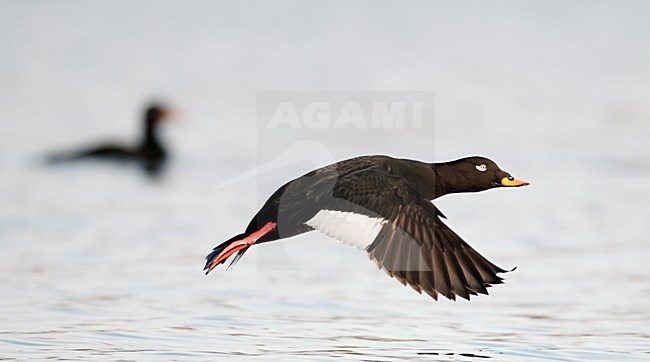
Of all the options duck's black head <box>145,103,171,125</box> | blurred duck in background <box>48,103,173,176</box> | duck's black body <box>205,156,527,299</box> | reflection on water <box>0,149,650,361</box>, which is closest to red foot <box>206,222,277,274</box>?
duck's black body <box>205,156,527,299</box>

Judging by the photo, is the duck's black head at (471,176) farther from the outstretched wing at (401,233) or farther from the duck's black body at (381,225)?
the outstretched wing at (401,233)

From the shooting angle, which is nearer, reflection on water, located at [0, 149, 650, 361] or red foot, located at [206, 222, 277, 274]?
reflection on water, located at [0, 149, 650, 361]

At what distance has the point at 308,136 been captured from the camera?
14.5m

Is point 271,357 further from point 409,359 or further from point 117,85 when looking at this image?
point 117,85

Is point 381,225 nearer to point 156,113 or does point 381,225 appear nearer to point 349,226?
point 349,226

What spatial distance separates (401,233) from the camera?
6.54 m

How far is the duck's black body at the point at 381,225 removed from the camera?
6320 mm

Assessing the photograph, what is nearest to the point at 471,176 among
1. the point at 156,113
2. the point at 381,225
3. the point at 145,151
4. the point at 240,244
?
the point at 381,225

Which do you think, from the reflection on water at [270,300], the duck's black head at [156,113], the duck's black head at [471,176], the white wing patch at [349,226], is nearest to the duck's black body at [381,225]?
the white wing patch at [349,226]

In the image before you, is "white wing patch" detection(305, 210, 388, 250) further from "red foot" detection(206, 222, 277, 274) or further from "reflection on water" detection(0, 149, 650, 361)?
"reflection on water" detection(0, 149, 650, 361)

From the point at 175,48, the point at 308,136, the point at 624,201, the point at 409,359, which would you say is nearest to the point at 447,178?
the point at 409,359

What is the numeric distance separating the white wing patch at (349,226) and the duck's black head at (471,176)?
1.21 meters

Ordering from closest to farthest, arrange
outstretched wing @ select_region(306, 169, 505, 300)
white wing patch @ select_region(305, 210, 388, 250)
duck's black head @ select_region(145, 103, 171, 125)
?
outstretched wing @ select_region(306, 169, 505, 300)
white wing patch @ select_region(305, 210, 388, 250)
duck's black head @ select_region(145, 103, 171, 125)

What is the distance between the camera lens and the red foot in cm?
688
